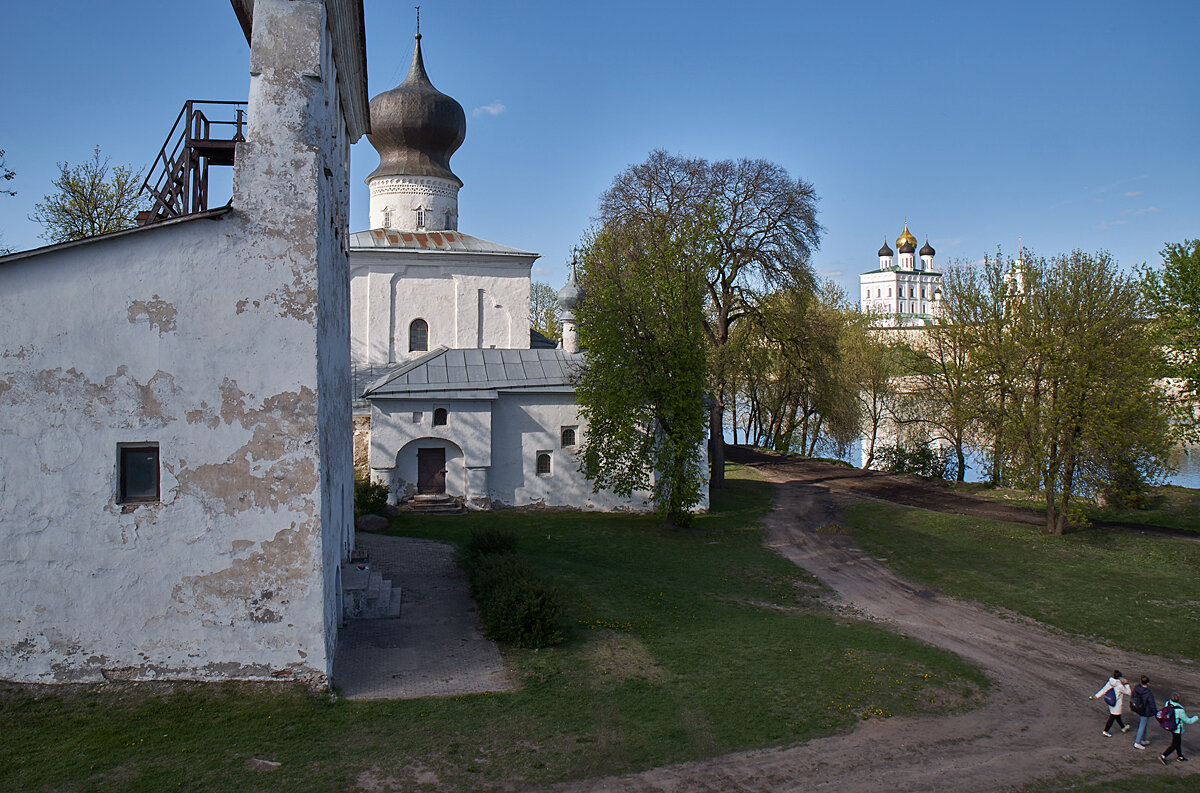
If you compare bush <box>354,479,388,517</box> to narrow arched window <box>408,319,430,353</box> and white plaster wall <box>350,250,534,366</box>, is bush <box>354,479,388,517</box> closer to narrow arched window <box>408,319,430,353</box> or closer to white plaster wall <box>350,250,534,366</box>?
white plaster wall <box>350,250,534,366</box>

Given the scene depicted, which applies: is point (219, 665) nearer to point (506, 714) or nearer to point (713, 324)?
point (506, 714)

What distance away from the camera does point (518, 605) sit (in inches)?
475

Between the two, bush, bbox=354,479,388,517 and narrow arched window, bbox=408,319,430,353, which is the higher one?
narrow arched window, bbox=408,319,430,353

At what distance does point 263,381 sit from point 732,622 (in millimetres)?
8767

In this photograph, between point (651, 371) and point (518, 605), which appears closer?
point (518, 605)

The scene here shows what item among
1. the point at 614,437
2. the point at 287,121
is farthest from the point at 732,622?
the point at 287,121

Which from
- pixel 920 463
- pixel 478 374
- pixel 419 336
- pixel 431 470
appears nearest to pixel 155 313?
pixel 431 470

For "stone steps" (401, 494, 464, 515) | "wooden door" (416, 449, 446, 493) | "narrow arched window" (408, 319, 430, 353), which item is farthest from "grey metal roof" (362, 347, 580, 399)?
"narrow arched window" (408, 319, 430, 353)

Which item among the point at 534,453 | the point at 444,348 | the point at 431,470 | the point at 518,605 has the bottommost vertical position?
the point at 518,605

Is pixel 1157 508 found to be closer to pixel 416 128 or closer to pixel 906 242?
pixel 416 128

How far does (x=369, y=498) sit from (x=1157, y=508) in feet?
79.3

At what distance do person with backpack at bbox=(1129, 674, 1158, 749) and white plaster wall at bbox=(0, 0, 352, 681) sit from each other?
32.5ft

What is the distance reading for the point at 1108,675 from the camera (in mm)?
12484

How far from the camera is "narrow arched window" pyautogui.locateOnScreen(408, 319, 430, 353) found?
27328mm
